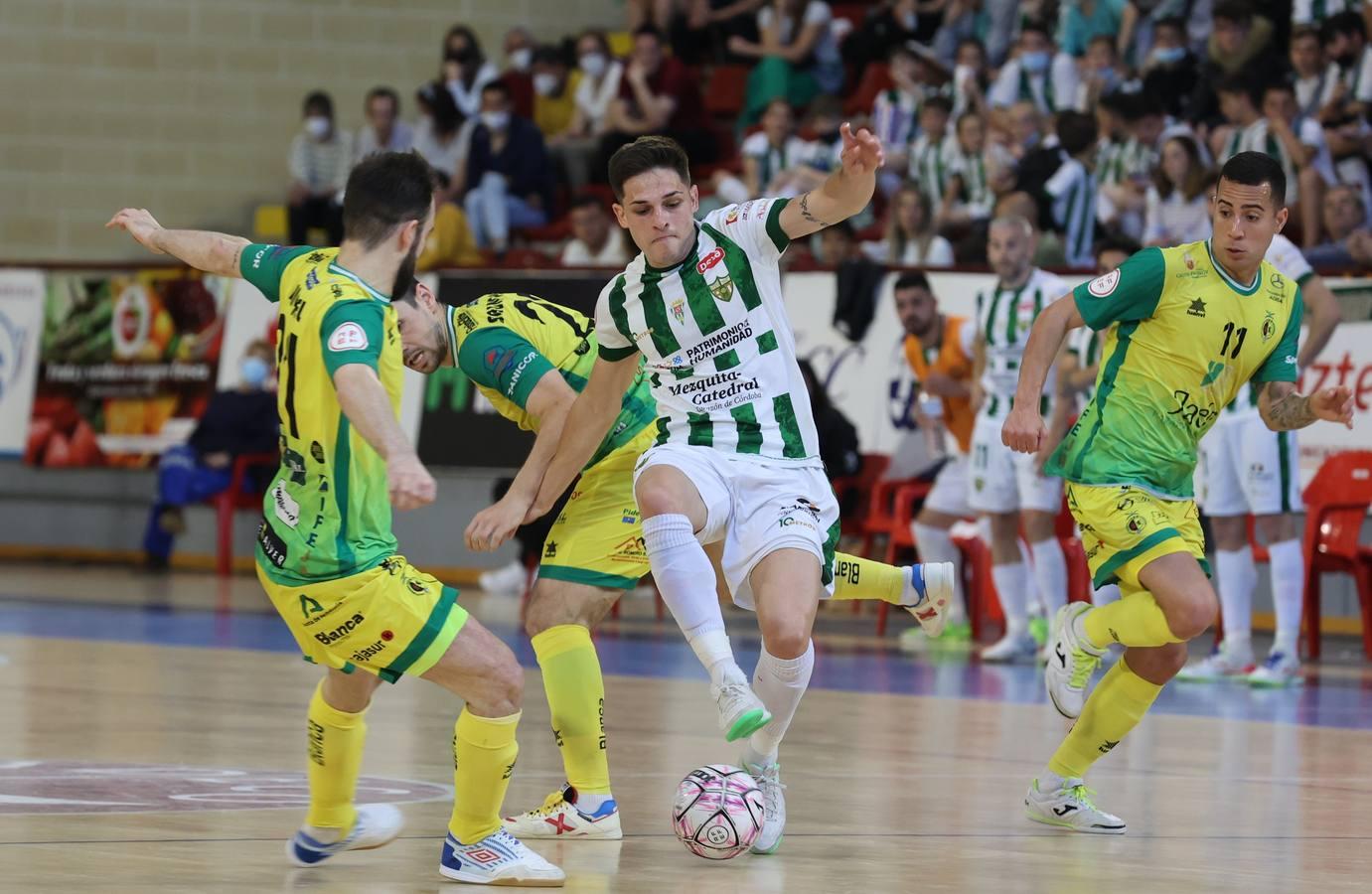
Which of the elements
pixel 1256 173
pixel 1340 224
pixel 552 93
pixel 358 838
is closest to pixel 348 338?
pixel 358 838

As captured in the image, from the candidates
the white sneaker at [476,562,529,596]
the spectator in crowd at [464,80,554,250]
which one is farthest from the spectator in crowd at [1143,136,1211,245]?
the spectator in crowd at [464,80,554,250]

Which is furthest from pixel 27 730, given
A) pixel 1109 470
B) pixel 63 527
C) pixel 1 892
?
pixel 63 527

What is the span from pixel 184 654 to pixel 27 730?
3.36 meters

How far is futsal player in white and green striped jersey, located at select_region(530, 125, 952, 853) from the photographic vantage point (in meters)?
5.62

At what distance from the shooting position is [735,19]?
2009cm

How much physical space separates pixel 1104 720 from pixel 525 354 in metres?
2.03

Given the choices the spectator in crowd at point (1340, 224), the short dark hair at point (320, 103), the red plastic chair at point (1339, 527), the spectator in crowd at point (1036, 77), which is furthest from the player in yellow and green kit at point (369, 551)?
the short dark hair at point (320, 103)

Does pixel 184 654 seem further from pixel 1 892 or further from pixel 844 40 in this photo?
pixel 844 40

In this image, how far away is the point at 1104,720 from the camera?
6164 mm

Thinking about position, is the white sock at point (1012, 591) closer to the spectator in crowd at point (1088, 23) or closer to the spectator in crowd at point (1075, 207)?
the spectator in crowd at point (1075, 207)

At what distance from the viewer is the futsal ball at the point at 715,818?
5.16 metres

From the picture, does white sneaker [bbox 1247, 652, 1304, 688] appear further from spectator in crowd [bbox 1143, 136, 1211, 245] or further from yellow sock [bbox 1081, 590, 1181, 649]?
yellow sock [bbox 1081, 590, 1181, 649]

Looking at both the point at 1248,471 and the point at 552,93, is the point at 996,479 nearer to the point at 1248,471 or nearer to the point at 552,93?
the point at 1248,471

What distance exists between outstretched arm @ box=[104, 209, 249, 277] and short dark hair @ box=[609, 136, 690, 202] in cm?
104
